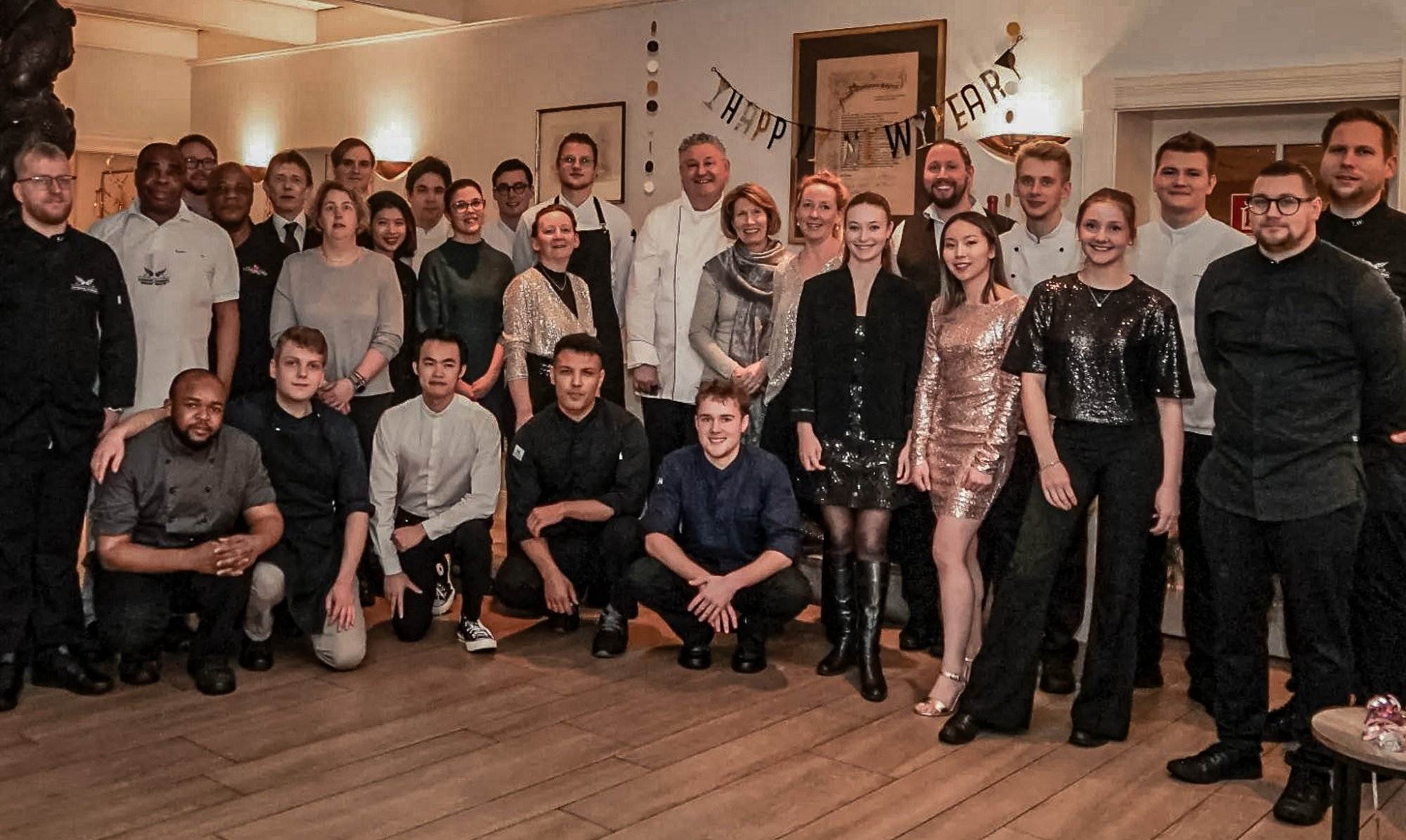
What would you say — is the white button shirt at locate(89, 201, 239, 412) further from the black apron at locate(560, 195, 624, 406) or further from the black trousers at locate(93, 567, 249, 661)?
the black apron at locate(560, 195, 624, 406)

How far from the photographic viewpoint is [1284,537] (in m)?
3.35

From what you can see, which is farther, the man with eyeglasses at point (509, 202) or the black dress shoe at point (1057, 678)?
the man with eyeglasses at point (509, 202)

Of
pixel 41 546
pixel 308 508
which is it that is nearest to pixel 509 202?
pixel 308 508

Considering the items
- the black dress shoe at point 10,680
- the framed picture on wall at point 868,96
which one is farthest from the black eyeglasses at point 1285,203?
the framed picture on wall at point 868,96

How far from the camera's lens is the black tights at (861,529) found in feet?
14.2

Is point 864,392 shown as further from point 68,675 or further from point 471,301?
point 68,675

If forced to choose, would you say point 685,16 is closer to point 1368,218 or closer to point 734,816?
point 1368,218

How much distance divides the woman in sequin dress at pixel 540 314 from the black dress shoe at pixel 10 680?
1846 mm

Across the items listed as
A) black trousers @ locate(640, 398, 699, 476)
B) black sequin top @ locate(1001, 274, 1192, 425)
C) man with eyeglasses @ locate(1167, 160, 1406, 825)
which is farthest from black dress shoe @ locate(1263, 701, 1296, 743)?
black trousers @ locate(640, 398, 699, 476)

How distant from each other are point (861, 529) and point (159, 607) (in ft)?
6.87

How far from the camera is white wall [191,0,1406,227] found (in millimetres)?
5969

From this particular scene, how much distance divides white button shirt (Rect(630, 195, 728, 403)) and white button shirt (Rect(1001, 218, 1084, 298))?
3.47ft

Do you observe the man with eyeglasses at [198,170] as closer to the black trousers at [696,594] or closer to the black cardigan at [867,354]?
the black trousers at [696,594]

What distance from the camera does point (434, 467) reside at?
4.91 m
